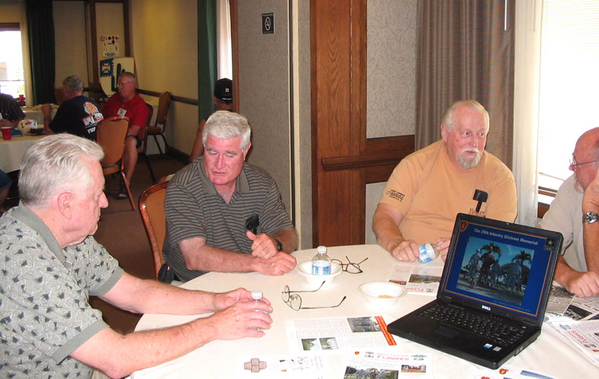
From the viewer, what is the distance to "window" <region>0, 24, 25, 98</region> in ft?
36.9

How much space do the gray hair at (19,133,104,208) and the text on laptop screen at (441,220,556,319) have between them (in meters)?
1.16

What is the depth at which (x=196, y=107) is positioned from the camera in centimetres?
784

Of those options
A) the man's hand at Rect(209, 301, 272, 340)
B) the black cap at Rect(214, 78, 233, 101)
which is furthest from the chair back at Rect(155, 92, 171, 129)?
the man's hand at Rect(209, 301, 272, 340)

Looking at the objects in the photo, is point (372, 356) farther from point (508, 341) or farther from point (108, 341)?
point (108, 341)

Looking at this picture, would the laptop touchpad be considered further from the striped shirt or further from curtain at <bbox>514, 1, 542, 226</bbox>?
curtain at <bbox>514, 1, 542, 226</bbox>

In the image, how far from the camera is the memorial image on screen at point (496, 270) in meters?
1.81

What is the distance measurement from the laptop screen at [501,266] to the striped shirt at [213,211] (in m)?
0.98

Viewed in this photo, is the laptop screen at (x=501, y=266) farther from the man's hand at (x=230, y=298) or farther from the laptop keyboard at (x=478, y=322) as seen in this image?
the man's hand at (x=230, y=298)

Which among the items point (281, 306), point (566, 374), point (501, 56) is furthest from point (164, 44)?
point (566, 374)

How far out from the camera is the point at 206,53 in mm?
6715

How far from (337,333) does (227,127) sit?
3.66ft

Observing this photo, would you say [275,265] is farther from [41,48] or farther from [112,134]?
[41,48]

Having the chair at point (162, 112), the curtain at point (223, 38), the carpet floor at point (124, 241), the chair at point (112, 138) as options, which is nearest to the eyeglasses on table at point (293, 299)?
the carpet floor at point (124, 241)

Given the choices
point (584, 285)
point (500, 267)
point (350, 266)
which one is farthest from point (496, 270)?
point (350, 266)
